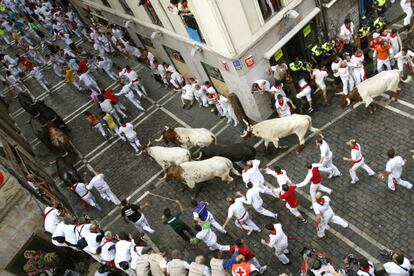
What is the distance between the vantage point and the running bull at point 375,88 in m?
14.0

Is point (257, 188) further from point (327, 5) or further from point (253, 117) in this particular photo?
point (327, 5)

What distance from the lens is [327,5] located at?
645 inches

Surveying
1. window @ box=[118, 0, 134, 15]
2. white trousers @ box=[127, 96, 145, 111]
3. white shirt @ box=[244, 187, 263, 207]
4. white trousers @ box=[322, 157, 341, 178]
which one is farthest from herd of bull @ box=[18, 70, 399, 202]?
window @ box=[118, 0, 134, 15]

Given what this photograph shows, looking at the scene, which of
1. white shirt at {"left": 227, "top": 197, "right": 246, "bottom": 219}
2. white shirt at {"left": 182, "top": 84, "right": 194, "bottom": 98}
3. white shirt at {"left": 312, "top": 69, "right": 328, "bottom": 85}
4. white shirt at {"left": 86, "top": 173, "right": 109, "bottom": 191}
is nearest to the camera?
white shirt at {"left": 227, "top": 197, "right": 246, "bottom": 219}

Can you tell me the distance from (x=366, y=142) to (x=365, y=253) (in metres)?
4.38

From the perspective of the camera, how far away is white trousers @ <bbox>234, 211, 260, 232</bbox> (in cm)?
1182

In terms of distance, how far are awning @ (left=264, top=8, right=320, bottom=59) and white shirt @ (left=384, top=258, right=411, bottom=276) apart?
8971mm

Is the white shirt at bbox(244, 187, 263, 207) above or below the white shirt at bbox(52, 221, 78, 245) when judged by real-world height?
below

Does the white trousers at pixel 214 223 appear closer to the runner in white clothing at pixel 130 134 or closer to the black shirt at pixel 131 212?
the black shirt at pixel 131 212

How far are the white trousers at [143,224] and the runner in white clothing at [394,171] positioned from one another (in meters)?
7.57

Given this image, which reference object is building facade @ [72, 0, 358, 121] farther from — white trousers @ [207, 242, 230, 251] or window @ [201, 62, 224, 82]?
white trousers @ [207, 242, 230, 251]

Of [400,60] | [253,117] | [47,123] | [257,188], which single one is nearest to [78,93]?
[47,123]

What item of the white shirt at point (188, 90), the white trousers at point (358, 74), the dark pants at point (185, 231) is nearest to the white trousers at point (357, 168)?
the white trousers at point (358, 74)

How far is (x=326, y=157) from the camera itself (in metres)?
12.2
